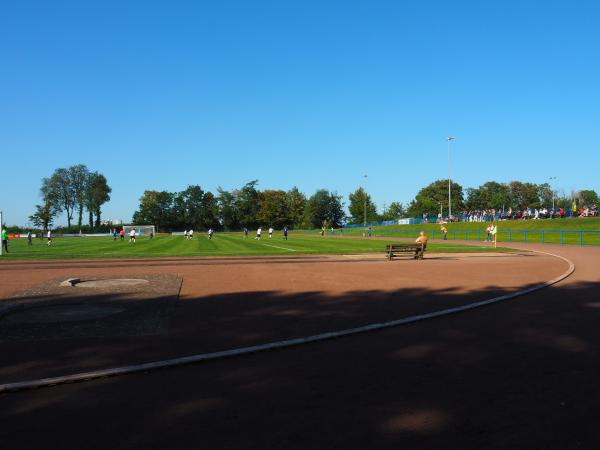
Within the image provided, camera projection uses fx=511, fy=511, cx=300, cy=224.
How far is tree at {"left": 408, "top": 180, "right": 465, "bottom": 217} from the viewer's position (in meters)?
138

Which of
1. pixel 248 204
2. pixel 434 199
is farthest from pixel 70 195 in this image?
pixel 434 199

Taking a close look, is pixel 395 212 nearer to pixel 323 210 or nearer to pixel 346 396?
pixel 323 210

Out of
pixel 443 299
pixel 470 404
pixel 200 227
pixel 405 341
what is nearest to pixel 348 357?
pixel 405 341

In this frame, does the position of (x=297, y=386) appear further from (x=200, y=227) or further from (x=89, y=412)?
(x=200, y=227)

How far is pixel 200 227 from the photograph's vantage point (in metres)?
140

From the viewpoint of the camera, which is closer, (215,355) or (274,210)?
(215,355)

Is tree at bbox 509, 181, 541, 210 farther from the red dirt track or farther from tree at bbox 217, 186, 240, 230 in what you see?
the red dirt track

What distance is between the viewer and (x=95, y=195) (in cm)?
13175

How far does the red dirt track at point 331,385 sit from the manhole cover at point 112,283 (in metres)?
4.56

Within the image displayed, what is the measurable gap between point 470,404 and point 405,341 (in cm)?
252

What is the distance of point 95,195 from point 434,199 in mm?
90863

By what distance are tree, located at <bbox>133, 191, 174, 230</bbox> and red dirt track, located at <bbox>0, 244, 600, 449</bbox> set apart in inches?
5242

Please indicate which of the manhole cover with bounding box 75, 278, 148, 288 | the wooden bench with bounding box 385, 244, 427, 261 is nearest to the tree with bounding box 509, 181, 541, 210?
the wooden bench with bounding box 385, 244, 427, 261

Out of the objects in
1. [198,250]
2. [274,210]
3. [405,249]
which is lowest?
[198,250]
